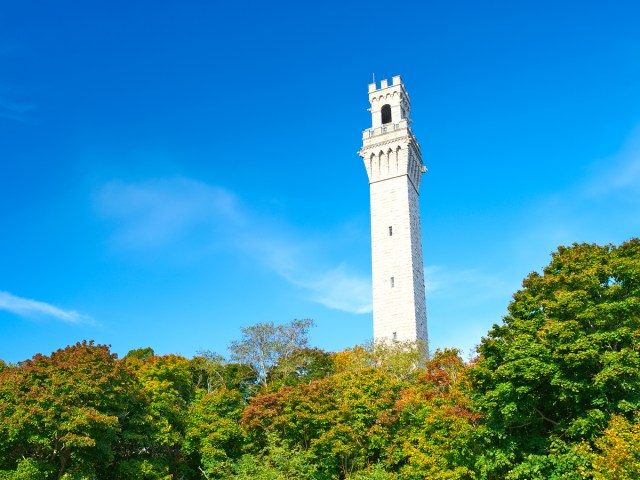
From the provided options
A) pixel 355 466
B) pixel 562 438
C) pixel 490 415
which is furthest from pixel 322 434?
pixel 562 438

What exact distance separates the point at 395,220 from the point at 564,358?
32.0 m

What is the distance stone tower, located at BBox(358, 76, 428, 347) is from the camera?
50.4 meters

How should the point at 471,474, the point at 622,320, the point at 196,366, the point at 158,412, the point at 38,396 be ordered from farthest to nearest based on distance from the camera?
1. the point at 196,366
2. the point at 158,412
3. the point at 38,396
4. the point at 471,474
5. the point at 622,320

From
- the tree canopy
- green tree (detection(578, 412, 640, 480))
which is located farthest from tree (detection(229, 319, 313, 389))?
green tree (detection(578, 412, 640, 480))

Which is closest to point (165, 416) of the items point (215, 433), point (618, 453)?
point (215, 433)

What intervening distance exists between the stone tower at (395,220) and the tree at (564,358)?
23069mm

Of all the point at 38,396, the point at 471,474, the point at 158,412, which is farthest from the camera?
the point at 158,412

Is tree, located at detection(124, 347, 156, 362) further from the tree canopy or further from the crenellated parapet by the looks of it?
the crenellated parapet

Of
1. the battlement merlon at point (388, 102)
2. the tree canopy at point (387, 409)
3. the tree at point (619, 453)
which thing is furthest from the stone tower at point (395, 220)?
the tree at point (619, 453)

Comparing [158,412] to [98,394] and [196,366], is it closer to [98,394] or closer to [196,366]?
[98,394]

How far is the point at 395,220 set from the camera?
53.6 meters

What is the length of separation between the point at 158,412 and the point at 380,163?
3066cm

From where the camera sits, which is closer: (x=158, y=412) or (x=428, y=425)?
(x=428, y=425)

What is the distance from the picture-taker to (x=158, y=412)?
116ft
